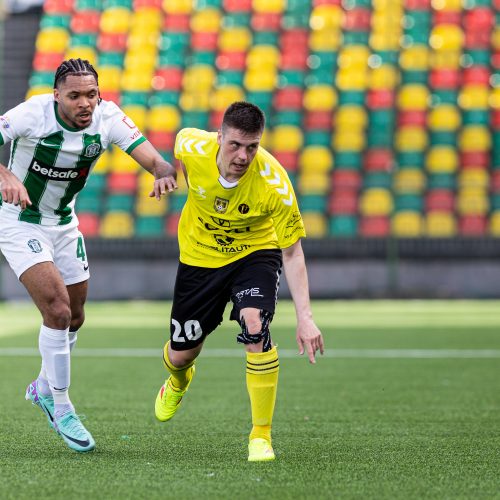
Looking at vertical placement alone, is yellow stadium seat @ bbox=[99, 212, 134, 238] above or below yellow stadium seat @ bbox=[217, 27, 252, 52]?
below

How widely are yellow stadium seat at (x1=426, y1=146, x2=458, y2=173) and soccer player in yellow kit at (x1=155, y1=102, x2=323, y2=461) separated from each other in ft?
59.4

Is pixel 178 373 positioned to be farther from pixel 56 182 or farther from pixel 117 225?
pixel 117 225

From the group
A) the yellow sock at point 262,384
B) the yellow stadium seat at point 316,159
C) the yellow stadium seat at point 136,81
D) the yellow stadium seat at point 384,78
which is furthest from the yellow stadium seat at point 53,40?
the yellow sock at point 262,384

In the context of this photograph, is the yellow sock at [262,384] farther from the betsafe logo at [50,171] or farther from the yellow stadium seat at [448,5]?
the yellow stadium seat at [448,5]

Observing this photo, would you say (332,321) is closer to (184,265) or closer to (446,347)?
(446,347)

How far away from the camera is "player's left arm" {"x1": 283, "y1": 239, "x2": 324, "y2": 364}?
5.23m

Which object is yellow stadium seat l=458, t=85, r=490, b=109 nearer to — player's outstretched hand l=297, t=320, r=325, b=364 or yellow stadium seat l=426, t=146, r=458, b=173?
yellow stadium seat l=426, t=146, r=458, b=173

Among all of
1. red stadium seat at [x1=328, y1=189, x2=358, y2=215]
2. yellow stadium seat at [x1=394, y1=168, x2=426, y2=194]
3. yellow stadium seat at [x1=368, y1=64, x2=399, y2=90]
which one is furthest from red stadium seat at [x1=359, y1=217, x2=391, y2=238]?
yellow stadium seat at [x1=368, y1=64, x2=399, y2=90]

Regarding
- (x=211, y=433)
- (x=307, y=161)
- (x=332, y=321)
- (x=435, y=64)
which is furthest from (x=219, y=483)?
(x=435, y=64)

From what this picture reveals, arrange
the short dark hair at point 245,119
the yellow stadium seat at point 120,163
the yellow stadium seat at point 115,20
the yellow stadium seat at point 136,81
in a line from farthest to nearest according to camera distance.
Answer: the yellow stadium seat at point 115,20 < the yellow stadium seat at point 136,81 < the yellow stadium seat at point 120,163 < the short dark hair at point 245,119

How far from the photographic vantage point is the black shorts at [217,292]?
18.3ft

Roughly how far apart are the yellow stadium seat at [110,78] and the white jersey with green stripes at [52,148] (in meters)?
19.6

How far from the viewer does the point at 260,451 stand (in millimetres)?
5238

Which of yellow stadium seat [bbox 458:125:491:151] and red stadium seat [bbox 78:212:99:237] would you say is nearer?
red stadium seat [bbox 78:212:99:237]
